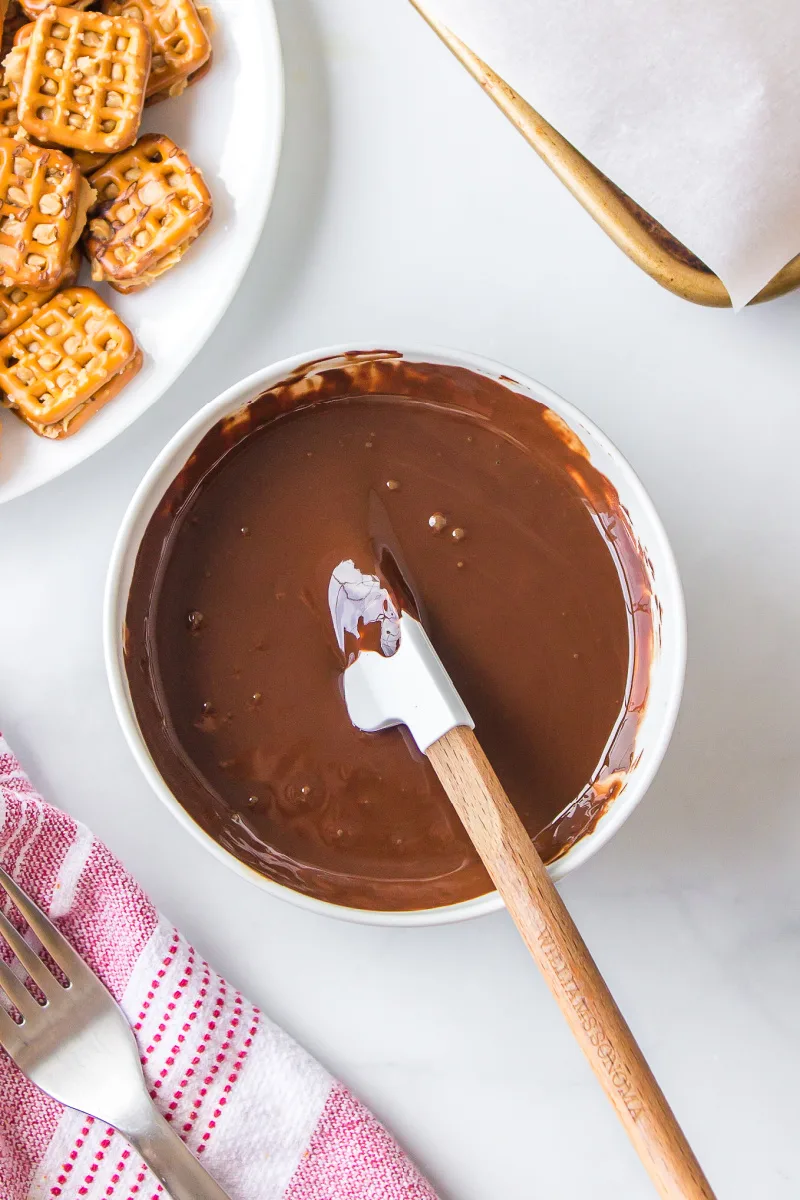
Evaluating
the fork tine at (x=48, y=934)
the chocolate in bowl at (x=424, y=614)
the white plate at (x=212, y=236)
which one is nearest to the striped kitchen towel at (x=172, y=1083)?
the fork tine at (x=48, y=934)

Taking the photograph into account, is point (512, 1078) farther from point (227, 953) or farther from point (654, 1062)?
point (227, 953)

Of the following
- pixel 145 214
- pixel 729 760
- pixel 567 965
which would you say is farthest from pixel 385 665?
pixel 145 214

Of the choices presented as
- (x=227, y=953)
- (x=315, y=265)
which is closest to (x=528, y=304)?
(x=315, y=265)

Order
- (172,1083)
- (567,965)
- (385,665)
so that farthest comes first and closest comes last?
1. (172,1083)
2. (385,665)
3. (567,965)

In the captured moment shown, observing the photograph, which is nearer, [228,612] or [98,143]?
[228,612]

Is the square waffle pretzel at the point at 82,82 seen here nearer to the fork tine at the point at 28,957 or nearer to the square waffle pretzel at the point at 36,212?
the square waffle pretzel at the point at 36,212

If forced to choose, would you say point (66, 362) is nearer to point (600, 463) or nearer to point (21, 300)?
point (21, 300)
